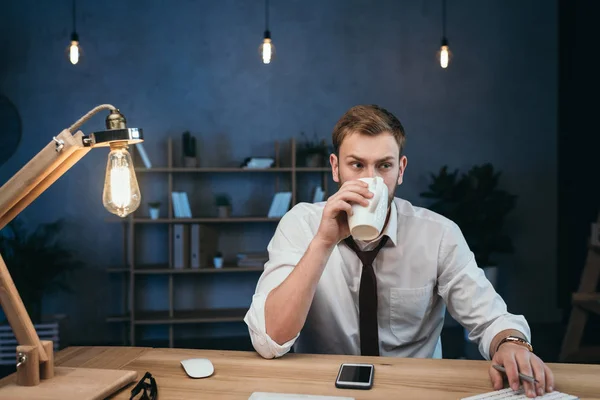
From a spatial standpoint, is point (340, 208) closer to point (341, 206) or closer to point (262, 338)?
point (341, 206)

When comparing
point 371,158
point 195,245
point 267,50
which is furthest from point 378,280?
point 195,245

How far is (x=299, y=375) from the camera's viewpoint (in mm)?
1234

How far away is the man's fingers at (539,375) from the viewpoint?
1.09 m

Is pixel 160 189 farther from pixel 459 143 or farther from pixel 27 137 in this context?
pixel 459 143

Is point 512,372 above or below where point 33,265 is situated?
above

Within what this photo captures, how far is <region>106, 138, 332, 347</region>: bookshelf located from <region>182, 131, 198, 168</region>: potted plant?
86 mm

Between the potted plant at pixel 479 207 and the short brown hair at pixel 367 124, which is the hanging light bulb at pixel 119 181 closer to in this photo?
the short brown hair at pixel 367 124

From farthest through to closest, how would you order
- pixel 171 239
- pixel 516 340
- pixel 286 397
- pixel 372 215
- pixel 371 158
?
pixel 171 239, pixel 371 158, pixel 516 340, pixel 372 215, pixel 286 397

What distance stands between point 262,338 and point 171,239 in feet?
10.4

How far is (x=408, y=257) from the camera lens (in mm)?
1751

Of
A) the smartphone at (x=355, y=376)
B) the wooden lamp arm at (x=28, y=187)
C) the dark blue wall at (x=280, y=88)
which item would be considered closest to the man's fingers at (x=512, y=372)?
the smartphone at (x=355, y=376)

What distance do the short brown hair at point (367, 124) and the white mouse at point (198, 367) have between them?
0.75 m

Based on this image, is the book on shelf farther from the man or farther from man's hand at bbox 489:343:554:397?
man's hand at bbox 489:343:554:397

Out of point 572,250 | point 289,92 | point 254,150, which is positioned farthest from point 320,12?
point 572,250
